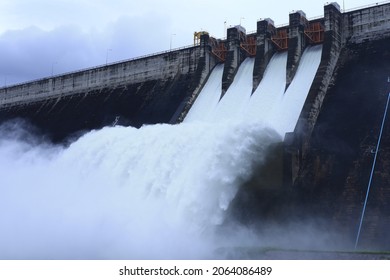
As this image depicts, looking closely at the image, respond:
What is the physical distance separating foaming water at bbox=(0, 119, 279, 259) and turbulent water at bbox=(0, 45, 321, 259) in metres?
0.03

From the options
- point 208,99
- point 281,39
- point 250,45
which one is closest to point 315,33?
point 281,39

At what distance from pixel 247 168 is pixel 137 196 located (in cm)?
396

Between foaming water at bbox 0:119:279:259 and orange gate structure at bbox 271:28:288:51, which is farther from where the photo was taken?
orange gate structure at bbox 271:28:288:51

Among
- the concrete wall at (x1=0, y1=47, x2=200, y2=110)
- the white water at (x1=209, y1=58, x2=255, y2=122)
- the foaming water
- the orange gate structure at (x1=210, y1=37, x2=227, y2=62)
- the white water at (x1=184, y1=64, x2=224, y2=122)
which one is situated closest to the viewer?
the foaming water

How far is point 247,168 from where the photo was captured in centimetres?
1775

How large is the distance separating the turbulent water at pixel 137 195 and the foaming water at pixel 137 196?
34 mm

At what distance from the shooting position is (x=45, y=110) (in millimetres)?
38281

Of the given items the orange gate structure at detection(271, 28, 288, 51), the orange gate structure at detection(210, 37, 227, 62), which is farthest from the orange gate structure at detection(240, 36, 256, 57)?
the orange gate structure at detection(210, 37, 227, 62)

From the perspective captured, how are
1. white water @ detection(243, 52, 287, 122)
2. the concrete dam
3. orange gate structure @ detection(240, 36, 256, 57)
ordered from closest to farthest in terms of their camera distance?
1. the concrete dam
2. white water @ detection(243, 52, 287, 122)
3. orange gate structure @ detection(240, 36, 256, 57)

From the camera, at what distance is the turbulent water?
15320mm

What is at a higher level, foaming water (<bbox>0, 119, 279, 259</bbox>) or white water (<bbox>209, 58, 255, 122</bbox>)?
white water (<bbox>209, 58, 255, 122</bbox>)

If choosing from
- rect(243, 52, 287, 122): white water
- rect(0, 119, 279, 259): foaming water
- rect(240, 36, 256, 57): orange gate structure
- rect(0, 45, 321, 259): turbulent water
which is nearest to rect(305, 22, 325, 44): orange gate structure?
rect(243, 52, 287, 122): white water

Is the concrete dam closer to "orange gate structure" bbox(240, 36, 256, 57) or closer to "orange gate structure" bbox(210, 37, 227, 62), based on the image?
"orange gate structure" bbox(240, 36, 256, 57)

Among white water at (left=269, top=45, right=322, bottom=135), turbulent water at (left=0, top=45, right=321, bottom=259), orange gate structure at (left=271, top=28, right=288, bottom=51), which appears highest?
orange gate structure at (left=271, top=28, right=288, bottom=51)
